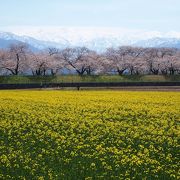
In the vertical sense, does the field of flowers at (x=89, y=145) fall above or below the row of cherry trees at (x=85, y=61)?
below

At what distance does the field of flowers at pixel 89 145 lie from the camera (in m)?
13.0

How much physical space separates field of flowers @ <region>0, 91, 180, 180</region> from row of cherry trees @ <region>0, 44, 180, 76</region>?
69111mm

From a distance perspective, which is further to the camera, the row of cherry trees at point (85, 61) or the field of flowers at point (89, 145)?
the row of cherry trees at point (85, 61)

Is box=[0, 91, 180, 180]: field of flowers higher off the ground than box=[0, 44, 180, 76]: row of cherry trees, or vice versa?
box=[0, 44, 180, 76]: row of cherry trees

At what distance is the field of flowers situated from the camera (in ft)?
42.8

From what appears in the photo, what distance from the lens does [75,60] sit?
102 meters

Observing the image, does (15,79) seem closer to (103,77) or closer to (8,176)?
(103,77)

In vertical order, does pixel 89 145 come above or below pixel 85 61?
below

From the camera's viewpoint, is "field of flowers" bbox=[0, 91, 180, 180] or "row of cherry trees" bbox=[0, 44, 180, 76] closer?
"field of flowers" bbox=[0, 91, 180, 180]

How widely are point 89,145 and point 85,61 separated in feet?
273

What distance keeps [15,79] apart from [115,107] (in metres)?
52.5

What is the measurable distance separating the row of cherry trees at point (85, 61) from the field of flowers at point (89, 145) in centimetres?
6911

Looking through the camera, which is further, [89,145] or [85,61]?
[85,61]

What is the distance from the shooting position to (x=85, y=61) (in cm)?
9875
